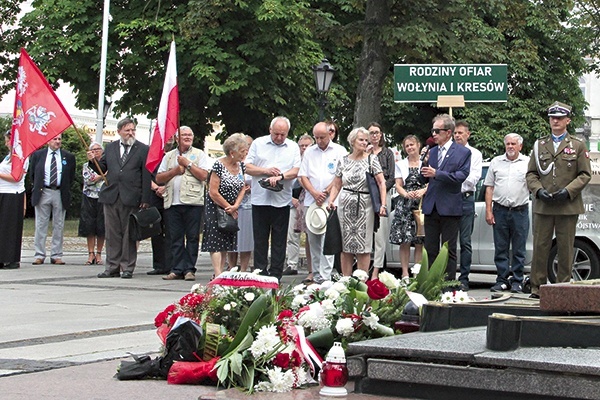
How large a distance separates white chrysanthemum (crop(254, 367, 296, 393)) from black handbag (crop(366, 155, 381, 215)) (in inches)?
273

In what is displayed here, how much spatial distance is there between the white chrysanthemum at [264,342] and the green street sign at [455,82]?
891 cm

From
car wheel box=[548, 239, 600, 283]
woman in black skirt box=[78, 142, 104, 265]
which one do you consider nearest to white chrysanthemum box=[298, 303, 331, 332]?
car wheel box=[548, 239, 600, 283]

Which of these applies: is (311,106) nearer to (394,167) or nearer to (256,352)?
(394,167)

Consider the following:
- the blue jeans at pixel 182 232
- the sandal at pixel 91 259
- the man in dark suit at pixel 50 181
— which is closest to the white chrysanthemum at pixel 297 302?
the blue jeans at pixel 182 232

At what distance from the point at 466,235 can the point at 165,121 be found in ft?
13.3

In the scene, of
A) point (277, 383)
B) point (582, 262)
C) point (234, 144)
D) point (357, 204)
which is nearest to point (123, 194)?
point (234, 144)

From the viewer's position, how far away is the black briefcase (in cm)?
1534

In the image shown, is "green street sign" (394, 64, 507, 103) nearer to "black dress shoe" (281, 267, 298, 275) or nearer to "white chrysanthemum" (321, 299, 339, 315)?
"black dress shoe" (281, 267, 298, 275)

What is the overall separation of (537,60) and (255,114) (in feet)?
52.3

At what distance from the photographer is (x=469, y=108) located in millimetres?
47531

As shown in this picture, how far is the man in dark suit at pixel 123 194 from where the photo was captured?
15.7m

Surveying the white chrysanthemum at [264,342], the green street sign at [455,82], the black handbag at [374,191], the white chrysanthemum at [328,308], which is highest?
the green street sign at [455,82]

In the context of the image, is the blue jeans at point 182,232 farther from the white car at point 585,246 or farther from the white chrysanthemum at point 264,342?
the white chrysanthemum at point 264,342

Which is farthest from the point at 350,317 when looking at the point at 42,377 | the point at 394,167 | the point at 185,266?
the point at 185,266
